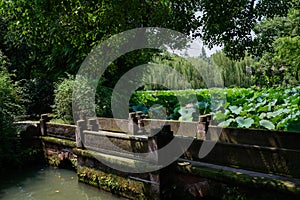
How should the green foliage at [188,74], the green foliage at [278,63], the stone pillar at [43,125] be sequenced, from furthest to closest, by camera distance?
the green foliage at [188,74] < the green foliage at [278,63] < the stone pillar at [43,125]

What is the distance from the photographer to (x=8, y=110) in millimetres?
10023

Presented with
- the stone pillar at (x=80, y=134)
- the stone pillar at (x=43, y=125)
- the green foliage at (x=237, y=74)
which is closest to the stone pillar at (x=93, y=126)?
the stone pillar at (x=80, y=134)

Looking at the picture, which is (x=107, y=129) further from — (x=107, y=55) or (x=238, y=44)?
(x=238, y=44)

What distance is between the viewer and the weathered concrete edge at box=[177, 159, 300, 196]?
433 centimetres

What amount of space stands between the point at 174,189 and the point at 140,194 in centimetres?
84

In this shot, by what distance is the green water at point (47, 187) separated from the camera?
6934 millimetres

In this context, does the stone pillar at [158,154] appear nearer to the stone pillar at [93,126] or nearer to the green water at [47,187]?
the green water at [47,187]

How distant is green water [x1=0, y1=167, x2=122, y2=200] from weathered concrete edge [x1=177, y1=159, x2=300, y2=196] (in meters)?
2.18

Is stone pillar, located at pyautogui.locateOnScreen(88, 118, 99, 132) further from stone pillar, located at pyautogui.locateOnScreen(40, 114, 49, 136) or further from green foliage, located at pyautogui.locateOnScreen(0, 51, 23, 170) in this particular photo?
green foliage, located at pyautogui.locateOnScreen(0, 51, 23, 170)

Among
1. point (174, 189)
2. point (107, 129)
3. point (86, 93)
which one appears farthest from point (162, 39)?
point (86, 93)

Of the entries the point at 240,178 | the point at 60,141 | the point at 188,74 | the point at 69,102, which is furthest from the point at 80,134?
the point at 188,74

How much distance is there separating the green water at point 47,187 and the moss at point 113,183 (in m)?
0.14

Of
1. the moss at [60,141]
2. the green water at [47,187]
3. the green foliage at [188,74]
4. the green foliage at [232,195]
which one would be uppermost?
the green foliage at [188,74]

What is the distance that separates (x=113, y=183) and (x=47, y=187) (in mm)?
2010
